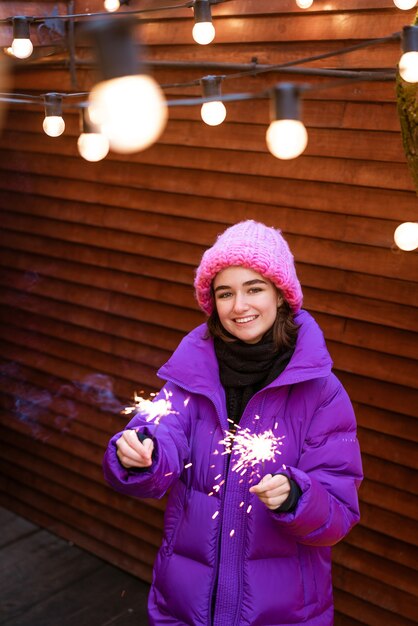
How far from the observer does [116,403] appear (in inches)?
179

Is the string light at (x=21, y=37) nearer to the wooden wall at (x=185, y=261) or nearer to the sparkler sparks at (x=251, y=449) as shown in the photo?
the wooden wall at (x=185, y=261)

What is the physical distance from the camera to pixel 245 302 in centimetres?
238

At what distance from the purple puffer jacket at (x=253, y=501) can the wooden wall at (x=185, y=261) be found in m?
1.02

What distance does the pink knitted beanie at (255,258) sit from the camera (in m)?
2.37

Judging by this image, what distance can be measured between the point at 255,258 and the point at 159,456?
27.2 inches

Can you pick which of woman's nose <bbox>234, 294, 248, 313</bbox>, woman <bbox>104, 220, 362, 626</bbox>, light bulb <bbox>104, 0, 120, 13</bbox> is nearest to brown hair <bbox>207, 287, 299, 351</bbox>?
woman <bbox>104, 220, 362, 626</bbox>

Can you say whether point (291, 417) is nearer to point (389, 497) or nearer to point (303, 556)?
point (303, 556)

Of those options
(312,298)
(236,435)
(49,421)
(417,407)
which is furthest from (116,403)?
(236,435)

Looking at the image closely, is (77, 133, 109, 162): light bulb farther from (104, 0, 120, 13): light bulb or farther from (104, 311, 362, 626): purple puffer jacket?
(104, 0, 120, 13): light bulb

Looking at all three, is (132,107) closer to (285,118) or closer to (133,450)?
(285,118)

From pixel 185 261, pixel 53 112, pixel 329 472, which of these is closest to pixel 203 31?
pixel 53 112

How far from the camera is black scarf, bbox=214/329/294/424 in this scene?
2.44 metres

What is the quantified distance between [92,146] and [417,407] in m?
1.78

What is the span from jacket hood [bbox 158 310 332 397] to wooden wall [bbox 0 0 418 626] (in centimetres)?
95
